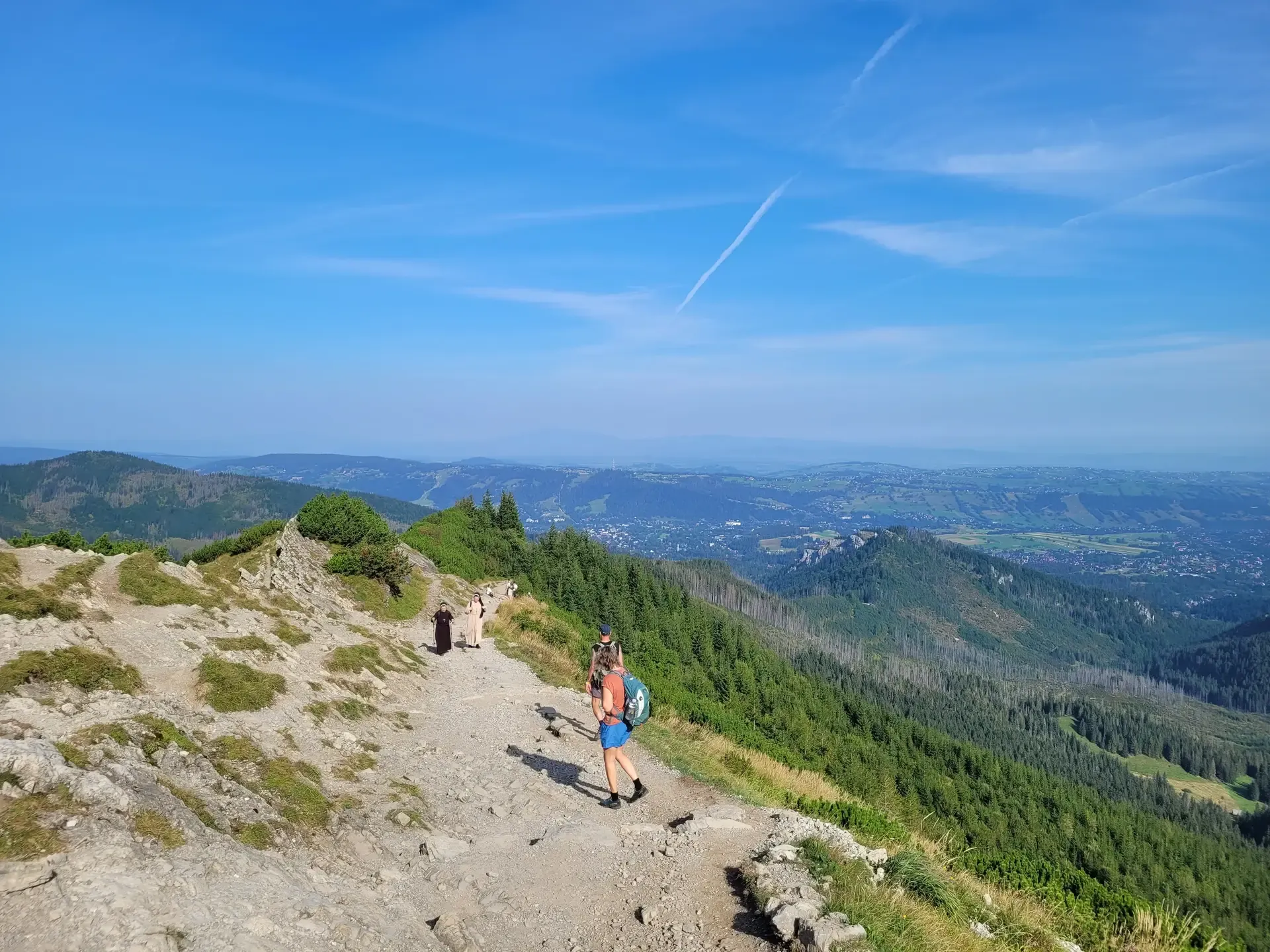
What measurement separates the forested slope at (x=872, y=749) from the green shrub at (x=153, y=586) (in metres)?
19.2

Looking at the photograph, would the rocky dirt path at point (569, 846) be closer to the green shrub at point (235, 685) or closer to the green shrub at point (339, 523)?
the green shrub at point (235, 685)

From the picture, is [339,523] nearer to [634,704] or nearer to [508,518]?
[634,704]

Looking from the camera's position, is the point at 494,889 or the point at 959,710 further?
the point at 959,710

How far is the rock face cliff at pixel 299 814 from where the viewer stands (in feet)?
25.8

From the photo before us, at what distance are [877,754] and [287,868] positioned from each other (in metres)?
83.1

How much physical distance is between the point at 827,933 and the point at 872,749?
82.4 meters

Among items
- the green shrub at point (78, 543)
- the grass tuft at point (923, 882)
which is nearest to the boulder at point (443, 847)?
the grass tuft at point (923, 882)

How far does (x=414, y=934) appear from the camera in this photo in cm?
881

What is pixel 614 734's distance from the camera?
14.1 meters

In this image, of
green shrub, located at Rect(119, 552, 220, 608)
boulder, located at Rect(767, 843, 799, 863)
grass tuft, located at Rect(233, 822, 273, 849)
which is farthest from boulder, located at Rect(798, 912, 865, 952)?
green shrub, located at Rect(119, 552, 220, 608)

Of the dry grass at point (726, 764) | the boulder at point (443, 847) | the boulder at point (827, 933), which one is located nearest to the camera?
the boulder at point (827, 933)

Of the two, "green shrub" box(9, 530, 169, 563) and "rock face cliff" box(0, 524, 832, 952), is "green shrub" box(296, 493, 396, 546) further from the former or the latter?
"rock face cliff" box(0, 524, 832, 952)

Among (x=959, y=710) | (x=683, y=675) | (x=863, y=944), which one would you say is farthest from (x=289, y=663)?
(x=959, y=710)

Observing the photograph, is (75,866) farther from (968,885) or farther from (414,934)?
(968,885)
